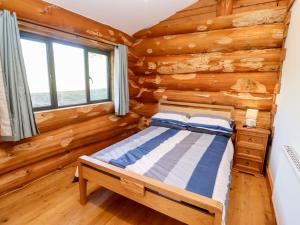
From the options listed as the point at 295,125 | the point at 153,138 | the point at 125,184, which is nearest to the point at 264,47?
the point at 295,125

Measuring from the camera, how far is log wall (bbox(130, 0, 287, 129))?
2584 millimetres

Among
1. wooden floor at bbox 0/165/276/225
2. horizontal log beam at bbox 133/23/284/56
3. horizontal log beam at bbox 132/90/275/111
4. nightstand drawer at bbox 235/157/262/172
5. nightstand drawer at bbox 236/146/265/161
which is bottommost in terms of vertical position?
wooden floor at bbox 0/165/276/225

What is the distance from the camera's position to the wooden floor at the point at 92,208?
1.69 metres

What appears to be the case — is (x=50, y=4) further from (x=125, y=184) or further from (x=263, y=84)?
(x=263, y=84)

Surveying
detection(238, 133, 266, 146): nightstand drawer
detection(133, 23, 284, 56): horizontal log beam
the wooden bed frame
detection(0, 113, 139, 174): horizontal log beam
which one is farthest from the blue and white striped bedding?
detection(133, 23, 284, 56): horizontal log beam

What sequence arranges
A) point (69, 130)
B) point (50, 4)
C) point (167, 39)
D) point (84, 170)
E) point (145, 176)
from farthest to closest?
point (167, 39)
point (69, 130)
point (50, 4)
point (84, 170)
point (145, 176)

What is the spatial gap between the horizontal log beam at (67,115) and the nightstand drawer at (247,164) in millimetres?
2355

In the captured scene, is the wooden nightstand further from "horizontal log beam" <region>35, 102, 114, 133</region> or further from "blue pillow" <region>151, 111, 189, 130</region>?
"horizontal log beam" <region>35, 102, 114, 133</region>

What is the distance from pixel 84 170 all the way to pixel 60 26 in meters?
1.85

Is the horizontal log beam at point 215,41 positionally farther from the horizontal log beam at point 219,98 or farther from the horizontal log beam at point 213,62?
the horizontal log beam at point 219,98

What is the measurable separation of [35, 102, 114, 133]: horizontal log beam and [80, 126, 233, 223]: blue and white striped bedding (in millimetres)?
891

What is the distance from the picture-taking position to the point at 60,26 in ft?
7.47

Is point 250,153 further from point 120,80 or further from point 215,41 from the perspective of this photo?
point 120,80

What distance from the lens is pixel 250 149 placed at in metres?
2.58
